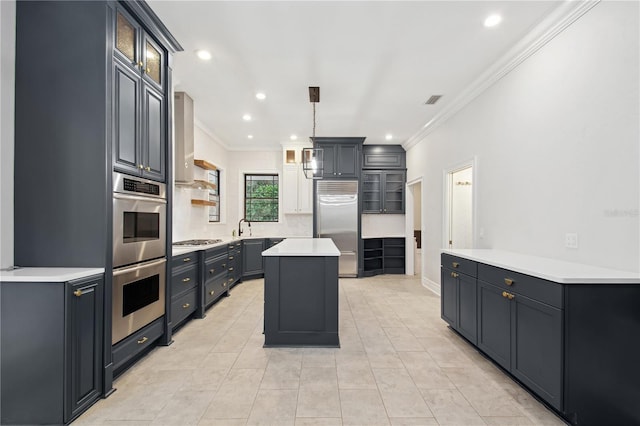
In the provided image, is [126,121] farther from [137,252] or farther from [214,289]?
[214,289]

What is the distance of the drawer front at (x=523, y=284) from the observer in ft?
5.91

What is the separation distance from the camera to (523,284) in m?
2.06

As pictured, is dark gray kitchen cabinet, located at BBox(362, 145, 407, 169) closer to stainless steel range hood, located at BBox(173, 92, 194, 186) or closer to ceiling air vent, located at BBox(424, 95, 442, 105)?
ceiling air vent, located at BBox(424, 95, 442, 105)

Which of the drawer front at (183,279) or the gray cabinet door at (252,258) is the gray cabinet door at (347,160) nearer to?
the gray cabinet door at (252,258)

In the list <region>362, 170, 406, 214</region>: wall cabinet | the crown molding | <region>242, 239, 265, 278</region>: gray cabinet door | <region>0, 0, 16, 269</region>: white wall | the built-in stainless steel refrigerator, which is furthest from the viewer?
<region>362, 170, 406, 214</region>: wall cabinet

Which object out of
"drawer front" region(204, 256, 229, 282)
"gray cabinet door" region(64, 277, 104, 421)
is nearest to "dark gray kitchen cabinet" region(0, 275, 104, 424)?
"gray cabinet door" region(64, 277, 104, 421)

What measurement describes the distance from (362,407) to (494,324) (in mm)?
1265

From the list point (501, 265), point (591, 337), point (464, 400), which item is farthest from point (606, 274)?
point (464, 400)

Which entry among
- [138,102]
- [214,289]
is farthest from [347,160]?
[138,102]

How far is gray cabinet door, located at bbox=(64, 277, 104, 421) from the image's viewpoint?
1.78m

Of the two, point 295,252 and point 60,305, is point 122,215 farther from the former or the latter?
point 295,252

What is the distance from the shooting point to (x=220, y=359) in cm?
265

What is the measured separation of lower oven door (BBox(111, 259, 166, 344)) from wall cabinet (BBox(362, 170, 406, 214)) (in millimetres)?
4723

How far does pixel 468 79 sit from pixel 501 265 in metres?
2.40
